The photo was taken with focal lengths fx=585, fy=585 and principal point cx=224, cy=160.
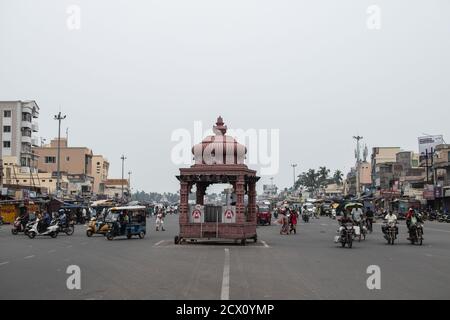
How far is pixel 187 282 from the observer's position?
12.4 metres

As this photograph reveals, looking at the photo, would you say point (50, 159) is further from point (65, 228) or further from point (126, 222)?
point (126, 222)

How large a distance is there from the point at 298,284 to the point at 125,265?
19.4 feet

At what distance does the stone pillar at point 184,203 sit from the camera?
86.3 ft

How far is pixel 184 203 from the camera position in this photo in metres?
26.5

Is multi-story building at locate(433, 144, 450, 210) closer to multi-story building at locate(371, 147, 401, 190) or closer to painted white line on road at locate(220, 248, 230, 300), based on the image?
multi-story building at locate(371, 147, 401, 190)

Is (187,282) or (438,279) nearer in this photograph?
(187,282)

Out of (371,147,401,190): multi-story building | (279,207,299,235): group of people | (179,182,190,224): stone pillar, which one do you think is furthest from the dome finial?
(371,147,401,190): multi-story building

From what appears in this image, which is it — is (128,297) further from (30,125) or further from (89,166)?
(89,166)

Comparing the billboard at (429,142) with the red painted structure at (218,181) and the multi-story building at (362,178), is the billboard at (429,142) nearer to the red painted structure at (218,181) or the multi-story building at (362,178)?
the multi-story building at (362,178)

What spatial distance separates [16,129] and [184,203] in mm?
58457

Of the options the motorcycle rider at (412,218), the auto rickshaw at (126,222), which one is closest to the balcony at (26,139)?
the auto rickshaw at (126,222)

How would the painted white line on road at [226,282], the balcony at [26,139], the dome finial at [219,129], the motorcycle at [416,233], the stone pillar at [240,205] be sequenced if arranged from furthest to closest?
the balcony at [26,139] → the dome finial at [219,129] → the stone pillar at [240,205] → the motorcycle at [416,233] → the painted white line on road at [226,282]

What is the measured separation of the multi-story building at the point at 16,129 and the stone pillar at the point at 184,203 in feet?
182
